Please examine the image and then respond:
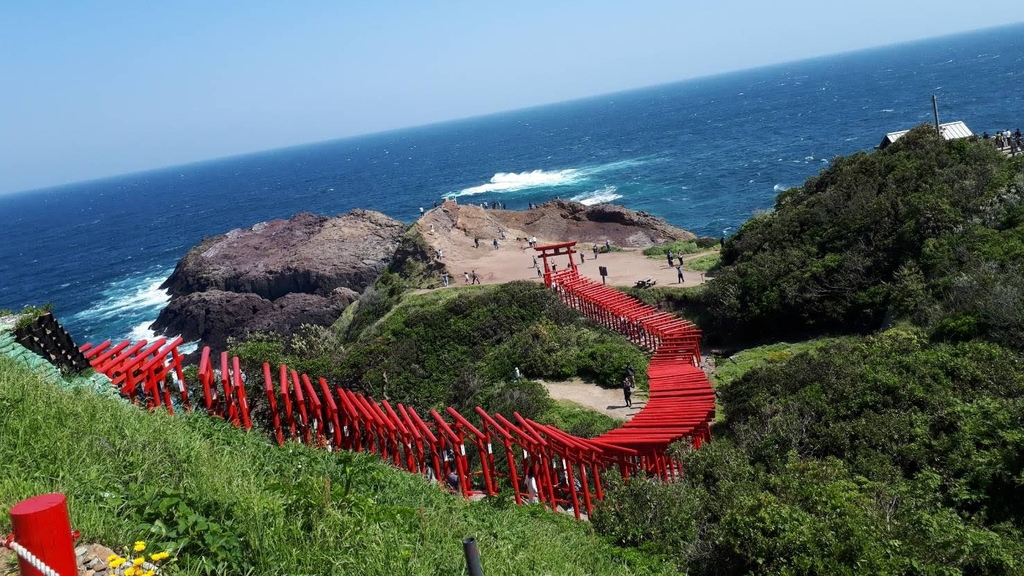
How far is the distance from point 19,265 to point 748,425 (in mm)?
106367

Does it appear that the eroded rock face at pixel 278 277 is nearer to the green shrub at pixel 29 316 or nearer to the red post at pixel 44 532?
the green shrub at pixel 29 316

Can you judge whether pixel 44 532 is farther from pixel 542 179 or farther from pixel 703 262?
pixel 542 179

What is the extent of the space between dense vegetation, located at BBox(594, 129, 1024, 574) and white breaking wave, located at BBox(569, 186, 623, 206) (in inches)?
1949

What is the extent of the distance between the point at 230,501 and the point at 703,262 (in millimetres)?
31547

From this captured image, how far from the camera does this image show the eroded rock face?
2002 inches

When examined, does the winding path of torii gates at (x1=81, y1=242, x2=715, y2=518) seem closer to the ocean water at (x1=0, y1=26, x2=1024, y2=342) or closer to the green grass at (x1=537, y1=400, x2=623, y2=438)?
the green grass at (x1=537, y1=400, x2=623, y2=438)

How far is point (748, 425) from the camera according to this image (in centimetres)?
1456

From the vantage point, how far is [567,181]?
95875mm

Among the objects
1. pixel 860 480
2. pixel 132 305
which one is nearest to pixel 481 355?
pixel 860 480

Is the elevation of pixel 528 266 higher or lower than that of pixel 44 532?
lower

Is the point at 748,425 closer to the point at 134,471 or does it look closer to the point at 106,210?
the point at 134,471

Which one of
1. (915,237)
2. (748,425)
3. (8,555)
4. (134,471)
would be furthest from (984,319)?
(8,555)

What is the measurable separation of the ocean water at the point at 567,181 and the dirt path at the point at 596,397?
36539 millimetres

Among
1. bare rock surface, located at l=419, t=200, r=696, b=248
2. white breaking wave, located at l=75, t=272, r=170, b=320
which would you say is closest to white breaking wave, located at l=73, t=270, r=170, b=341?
white breaking wave, located at l=75, t=272, r=170, b=320
